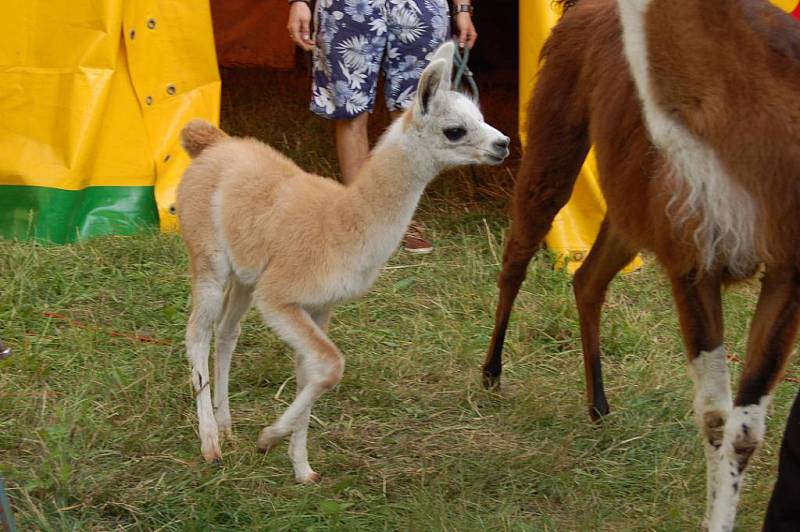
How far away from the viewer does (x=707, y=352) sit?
9.05 feet

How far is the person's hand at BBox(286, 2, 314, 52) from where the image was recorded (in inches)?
174

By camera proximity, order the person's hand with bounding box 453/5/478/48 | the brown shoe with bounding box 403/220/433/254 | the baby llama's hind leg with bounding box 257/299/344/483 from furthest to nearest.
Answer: the brown shoe with bounding box 403/220/433/254, the person's hand with bounding box 453/5/478/48, the baby llama's hind leg with bounding box 257/299/344/483

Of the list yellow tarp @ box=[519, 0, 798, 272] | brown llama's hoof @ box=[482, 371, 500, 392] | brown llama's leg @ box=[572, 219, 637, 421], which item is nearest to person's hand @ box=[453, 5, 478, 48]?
yellow tarp @ box=[519, 0, 798, 272]

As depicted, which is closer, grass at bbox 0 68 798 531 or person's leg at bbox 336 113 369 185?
grass at bbox 0 68 798 531

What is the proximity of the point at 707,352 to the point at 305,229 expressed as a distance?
3.70 feet

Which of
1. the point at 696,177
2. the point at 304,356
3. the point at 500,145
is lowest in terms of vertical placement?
the point at 304,356

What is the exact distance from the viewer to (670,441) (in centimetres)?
349

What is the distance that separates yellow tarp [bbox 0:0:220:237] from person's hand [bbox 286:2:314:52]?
2.43ft

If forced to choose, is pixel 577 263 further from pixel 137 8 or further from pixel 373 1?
pixel 137 8

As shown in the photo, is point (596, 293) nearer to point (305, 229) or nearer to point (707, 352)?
point (707, 352)

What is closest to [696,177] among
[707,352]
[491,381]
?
[707,352]

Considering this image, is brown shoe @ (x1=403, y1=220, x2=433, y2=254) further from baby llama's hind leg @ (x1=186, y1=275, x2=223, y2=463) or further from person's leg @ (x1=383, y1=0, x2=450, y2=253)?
baby llama's hind leg @ (x1=186, y1=275, x2=223, y2=463)

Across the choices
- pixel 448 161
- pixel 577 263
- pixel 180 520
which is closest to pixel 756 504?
pixel 448 161

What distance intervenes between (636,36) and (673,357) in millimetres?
1898
